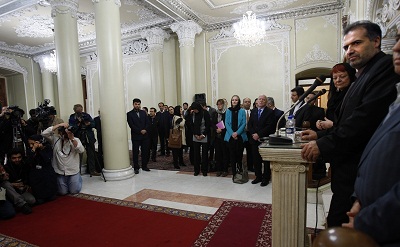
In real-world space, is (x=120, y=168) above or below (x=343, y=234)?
below

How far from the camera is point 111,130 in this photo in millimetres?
4852

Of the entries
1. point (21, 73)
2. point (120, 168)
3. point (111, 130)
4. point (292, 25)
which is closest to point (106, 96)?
point (111, 130)

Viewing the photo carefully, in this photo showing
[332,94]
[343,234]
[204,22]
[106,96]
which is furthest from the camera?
[204,22]

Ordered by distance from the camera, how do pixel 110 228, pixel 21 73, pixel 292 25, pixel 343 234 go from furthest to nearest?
1. pixel 21 73
2. pixel 292 25
3. pixel 110 228
4. pixel 343 234

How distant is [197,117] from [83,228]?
9.48ft

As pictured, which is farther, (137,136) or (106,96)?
(137,136)

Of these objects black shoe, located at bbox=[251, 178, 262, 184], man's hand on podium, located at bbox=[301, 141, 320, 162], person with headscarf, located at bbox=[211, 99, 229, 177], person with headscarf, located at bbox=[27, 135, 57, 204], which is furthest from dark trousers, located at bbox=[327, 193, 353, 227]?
person with headscarf, located at bbox=[27, 135, 57, 204]

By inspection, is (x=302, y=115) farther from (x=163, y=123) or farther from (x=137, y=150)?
(x=163, y=123)

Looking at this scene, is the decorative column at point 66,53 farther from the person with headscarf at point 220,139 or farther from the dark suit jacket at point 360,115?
the dark suit jacket at point 360,115

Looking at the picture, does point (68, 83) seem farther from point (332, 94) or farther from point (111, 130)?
point (332, 94)

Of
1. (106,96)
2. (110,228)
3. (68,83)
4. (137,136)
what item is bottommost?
(110,228)

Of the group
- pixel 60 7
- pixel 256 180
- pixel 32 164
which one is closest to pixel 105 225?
pixel 32 164

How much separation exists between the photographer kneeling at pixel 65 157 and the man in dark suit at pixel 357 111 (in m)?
3.89

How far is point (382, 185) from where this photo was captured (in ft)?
3.05
